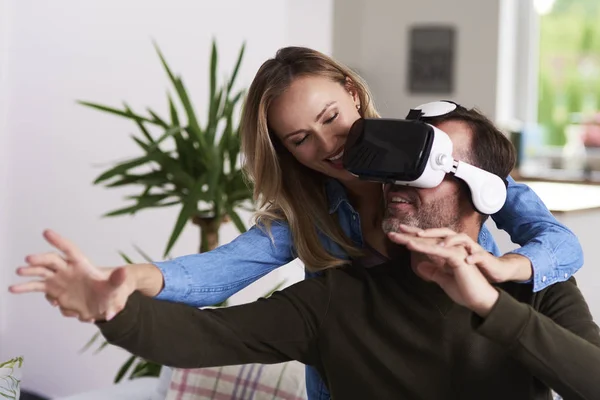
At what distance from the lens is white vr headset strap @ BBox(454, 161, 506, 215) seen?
5.26 ft

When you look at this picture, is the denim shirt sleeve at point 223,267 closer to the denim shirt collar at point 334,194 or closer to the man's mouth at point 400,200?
the denim shirt collar at point 334,194

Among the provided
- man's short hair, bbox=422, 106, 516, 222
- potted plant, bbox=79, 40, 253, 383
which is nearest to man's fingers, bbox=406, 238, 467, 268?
man's short hair, bbox=422, 106, 516, 222

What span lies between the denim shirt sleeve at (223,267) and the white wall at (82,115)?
2.42 m

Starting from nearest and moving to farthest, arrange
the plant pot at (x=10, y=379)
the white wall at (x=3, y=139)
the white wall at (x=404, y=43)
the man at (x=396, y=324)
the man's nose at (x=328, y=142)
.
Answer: the man at (x=396, y=324), the man's nose at (x=328, y=142), the plant pot at (x=10, y=379), the white wall at (x=3, y=139), the white wall at (x=404, y=43)

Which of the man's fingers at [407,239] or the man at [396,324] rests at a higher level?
the man's fingers at [407,239]

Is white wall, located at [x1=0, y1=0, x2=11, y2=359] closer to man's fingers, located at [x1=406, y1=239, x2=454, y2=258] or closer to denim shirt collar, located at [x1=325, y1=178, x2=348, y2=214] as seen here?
denim shirt collar, located at [x1=325, y1=178, x2=348, y2=214]

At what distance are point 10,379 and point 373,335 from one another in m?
0.94

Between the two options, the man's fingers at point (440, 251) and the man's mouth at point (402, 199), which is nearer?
the man's fingers at point (440, 251)

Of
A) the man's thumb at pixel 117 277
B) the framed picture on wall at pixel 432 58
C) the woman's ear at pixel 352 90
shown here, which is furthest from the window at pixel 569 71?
the man's thumb at pixel 117 277

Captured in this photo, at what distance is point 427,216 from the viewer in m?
1.63

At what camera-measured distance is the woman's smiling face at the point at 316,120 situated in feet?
5.88

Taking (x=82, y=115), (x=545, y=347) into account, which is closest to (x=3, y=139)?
(x=82, y=115)

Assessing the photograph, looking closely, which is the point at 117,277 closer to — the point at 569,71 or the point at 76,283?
the point at 76,283

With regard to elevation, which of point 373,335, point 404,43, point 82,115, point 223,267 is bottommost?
point 373,335
